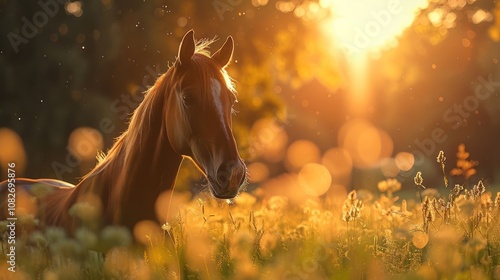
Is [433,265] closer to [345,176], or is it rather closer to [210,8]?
[210,8]

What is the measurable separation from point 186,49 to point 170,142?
70 cm

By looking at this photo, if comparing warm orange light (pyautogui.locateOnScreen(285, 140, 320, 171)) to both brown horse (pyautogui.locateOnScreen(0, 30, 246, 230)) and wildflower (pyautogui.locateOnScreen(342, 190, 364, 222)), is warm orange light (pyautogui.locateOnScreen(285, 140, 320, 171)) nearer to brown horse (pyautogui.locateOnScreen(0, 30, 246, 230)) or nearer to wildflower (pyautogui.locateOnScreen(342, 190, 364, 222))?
brown horse (pyautogui.locateOnScreen(0, 30, 246, 230))

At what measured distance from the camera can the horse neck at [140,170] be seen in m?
4.70

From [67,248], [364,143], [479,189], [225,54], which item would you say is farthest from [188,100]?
[364,143]

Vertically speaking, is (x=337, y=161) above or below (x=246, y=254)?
above

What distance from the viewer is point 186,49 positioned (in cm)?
474

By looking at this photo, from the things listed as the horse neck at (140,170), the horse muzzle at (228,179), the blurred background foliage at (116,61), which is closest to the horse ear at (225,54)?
the horse neck at (140,170)

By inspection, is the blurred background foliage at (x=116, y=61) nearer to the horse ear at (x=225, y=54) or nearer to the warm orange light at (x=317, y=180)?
the horse ear at (x=225, y=54)
